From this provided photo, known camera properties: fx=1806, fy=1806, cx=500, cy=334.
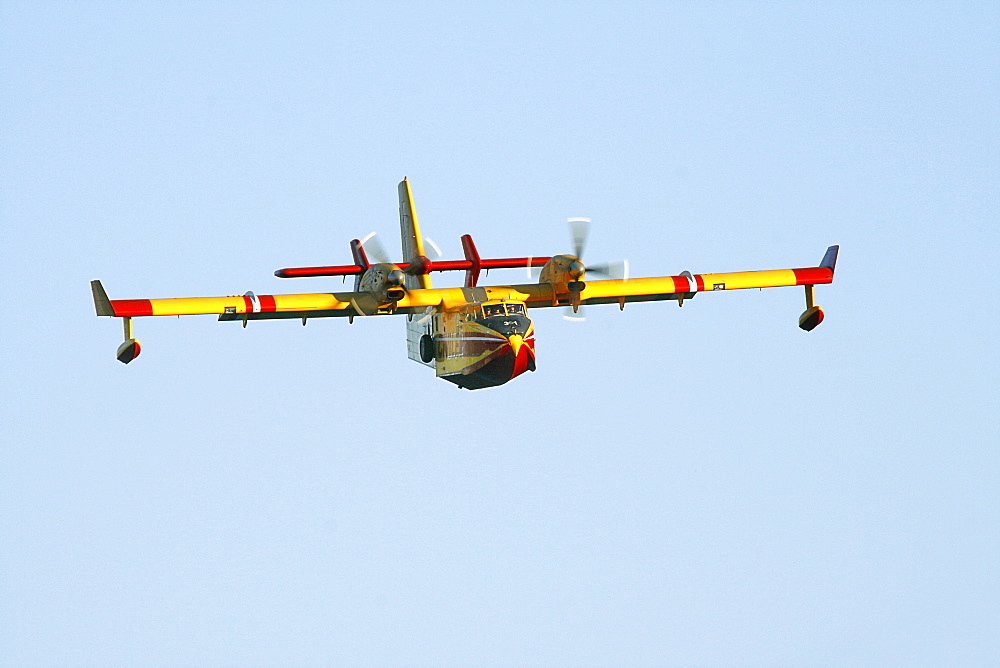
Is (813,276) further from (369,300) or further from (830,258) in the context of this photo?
(369,300)

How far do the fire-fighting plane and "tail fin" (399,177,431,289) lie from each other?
66mm

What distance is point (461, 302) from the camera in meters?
41.9

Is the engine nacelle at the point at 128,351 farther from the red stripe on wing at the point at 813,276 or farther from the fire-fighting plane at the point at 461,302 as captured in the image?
the red stripe on wing at the point at 813,276

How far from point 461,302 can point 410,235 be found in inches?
223

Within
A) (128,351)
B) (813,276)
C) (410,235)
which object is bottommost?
(128,351)

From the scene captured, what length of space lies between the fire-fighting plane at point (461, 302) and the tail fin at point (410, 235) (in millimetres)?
66

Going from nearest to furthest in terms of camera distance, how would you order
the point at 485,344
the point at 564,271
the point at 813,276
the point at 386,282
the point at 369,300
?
the point at 485,344, the point at 386,282, the point at 369,300, the point at 564,271, the point at 813,276

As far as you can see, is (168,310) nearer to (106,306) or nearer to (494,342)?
(106,306)

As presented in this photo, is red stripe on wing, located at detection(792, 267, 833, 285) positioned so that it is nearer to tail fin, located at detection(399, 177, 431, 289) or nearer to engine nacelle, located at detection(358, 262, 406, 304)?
tail fin, located at detection(399, 177, 431, 289)

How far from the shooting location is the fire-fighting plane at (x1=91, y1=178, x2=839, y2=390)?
40.5 meters

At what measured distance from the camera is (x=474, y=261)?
44.5 meters

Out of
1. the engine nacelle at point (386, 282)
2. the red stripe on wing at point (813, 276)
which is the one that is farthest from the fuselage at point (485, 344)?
the red stripe on wing at point (813, 276)

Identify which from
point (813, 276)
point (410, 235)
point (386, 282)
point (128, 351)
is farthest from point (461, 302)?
point (813, 276)

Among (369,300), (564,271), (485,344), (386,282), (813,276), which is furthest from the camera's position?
(813,276)
